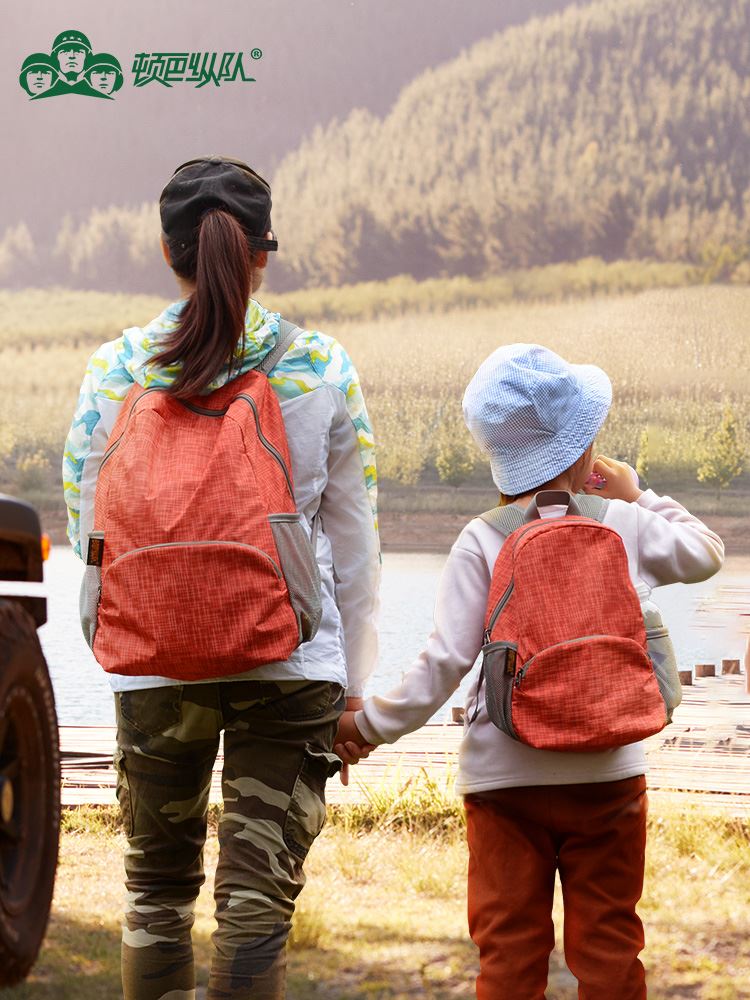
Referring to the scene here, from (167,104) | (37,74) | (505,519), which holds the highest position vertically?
(37,74)

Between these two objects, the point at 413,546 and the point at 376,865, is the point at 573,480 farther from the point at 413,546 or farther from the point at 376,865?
the point at 413,546

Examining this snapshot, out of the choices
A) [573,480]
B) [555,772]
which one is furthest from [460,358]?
[555,772]

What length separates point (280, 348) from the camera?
5.98 feet

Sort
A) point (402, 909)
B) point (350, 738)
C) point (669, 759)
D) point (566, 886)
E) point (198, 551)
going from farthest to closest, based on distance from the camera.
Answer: point (669, 759), point (402, 909), point (350, 738), point (566, 886), point (198, 551)

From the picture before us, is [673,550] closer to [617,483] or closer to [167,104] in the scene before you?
[617,483]

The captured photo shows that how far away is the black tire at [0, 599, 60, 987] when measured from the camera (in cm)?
104

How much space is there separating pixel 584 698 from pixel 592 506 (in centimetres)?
29

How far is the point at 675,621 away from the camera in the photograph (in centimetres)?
402

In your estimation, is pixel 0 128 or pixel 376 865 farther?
pixel 0 128

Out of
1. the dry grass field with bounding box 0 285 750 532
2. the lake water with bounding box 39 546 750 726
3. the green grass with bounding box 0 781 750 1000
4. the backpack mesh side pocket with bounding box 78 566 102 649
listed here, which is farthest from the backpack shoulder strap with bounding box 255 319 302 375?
the dry grass field with bounding box 0 285 750 532

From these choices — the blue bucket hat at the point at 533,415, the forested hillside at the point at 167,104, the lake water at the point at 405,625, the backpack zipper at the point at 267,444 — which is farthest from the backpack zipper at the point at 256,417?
the forested hillside at the point at 167,104

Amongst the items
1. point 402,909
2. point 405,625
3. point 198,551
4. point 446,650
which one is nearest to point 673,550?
point 446,650

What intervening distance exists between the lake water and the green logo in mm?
1536

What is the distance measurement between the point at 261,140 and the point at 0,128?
845 mm
